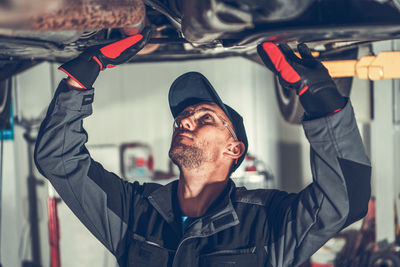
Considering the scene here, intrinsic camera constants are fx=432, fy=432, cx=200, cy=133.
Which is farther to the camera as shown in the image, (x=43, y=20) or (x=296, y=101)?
(x=296, y=101)

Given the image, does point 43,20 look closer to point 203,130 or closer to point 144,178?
point 203,130

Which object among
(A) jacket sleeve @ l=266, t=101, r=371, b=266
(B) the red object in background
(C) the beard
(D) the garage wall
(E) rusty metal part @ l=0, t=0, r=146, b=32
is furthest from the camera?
(D) the garage wall

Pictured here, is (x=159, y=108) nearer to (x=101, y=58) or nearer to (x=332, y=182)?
(x=101, y=58)

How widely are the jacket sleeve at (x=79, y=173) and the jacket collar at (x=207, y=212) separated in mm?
119

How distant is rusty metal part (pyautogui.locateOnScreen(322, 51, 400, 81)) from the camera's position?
175 centimetres

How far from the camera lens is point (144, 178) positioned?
10.1 feet

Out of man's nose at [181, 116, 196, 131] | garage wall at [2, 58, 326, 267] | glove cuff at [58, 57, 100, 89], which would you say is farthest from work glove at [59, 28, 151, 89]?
garage wall at [2, 58, 326, 267]

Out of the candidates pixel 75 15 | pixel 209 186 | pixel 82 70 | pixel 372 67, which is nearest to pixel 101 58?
pixel 82 70

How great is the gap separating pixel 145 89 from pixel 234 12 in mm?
2255

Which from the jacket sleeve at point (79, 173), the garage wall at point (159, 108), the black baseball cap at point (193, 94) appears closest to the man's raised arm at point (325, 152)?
the black baseball cap at point (193, 94)

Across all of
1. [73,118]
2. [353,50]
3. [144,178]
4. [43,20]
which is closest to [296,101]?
[353,50]

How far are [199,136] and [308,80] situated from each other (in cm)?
54

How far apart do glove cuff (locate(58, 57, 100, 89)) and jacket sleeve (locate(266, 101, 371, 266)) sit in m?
0.70

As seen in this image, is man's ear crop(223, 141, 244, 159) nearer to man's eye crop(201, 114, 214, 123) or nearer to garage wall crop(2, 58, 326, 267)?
man's eye crop(201, 114, 214, 123)
